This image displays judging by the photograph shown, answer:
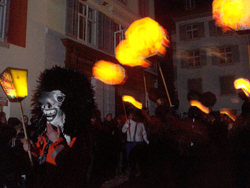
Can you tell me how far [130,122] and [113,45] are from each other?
7978 mm

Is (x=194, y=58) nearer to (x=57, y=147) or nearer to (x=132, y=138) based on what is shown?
(x=132, y=138)

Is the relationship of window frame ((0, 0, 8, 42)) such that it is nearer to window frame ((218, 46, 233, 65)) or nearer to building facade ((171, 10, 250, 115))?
building facade ((171, 10, 250, 115))

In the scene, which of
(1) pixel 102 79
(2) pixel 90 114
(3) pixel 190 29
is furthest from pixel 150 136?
(3) pixel 190 29

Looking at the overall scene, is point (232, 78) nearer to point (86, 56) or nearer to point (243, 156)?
point (86, 56)

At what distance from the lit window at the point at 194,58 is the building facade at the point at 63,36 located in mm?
Result: 11628

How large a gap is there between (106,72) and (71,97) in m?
10.7

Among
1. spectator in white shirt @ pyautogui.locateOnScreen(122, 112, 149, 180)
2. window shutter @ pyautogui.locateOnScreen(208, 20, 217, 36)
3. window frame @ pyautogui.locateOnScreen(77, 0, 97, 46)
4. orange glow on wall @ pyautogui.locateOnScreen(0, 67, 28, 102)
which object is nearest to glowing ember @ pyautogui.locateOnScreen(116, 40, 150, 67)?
window frame @ pyautogui.locateOnScreen(77, 0, 97, 46)

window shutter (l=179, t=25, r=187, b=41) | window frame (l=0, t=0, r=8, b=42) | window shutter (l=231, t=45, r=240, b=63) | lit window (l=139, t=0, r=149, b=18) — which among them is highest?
window shutter (l=179, t=25, r=187, b=41)


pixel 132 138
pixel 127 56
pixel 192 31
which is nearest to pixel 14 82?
pixel 132 138

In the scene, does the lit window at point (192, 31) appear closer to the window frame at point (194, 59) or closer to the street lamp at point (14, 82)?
the window frame at point (194, 59)

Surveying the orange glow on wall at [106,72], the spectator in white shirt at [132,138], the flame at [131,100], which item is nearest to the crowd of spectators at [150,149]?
the spectator in white shirt at [132,138]

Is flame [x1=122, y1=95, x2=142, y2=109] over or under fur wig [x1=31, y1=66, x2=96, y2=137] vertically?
over

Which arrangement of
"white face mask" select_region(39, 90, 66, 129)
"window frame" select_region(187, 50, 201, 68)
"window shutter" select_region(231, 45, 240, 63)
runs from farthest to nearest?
"window frame" select_region(187, 50, 201, 68) → "window shutter" select_region(231, 45, 240, 63) → "white face mask" select_region(39, 90, 66, 129)

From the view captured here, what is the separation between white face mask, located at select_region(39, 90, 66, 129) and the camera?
2.57m
